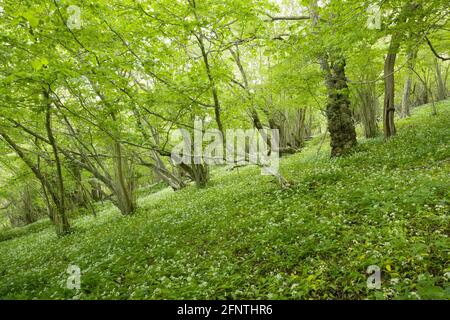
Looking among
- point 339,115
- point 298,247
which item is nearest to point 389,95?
point 339,115

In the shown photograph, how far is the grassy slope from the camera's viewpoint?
5.16m

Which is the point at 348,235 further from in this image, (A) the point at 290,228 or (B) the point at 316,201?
(B) the point at 316,201

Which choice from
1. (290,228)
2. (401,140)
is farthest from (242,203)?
(401,140)

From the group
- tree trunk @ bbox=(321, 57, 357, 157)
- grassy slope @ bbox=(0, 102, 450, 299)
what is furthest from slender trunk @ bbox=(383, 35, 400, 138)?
grassy slope @ bbox=(0, 102, 450, 299)

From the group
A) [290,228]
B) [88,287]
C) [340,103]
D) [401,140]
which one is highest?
[340,103]

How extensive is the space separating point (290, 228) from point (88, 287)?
586 centimetres

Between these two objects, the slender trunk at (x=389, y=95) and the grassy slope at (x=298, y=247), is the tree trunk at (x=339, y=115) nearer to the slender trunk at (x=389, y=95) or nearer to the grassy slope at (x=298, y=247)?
the slender trunk at (x=389, y=95)

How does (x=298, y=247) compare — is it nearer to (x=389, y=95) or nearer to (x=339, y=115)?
(x=339, y=115)

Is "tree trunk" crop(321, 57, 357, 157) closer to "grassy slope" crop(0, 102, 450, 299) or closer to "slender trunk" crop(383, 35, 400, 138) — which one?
"slender trunk" crop(383, 35, 400, 138)

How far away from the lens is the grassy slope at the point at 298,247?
516 centimetres

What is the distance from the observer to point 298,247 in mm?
6621

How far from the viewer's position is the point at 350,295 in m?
4.80
